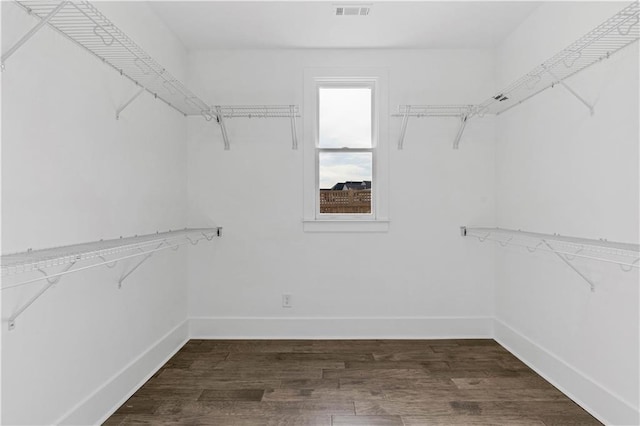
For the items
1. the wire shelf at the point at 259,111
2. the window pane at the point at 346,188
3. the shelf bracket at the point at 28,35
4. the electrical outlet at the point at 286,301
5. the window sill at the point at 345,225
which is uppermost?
the wire shelf at the point at 259,111

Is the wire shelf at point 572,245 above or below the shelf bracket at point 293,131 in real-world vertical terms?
below

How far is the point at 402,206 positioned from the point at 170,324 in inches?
82.6

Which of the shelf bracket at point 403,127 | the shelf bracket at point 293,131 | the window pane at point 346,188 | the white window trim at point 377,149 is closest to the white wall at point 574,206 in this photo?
the shelf bracket at point 403,127

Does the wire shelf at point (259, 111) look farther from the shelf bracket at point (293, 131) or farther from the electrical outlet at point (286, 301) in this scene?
the electrical outlet at point (286, 301)

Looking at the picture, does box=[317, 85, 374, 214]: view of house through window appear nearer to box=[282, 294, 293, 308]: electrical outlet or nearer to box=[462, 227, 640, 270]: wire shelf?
box=[282, 294, 293, 308]: electrical outlet

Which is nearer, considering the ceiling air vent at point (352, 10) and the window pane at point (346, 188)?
the ceiling air vent at point (352, 10)

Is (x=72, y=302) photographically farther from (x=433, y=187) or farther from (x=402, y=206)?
(x=433, y=187)

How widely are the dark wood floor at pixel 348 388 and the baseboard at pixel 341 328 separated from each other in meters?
0.16

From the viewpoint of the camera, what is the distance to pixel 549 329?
8.32 ft

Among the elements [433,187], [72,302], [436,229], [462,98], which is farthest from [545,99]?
[72,302]

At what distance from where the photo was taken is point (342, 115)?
3.42 metres

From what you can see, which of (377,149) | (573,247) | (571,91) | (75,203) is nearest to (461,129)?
(377,149)

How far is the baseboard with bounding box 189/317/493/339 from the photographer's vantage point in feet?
10.8

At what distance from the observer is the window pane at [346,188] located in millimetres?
3420
